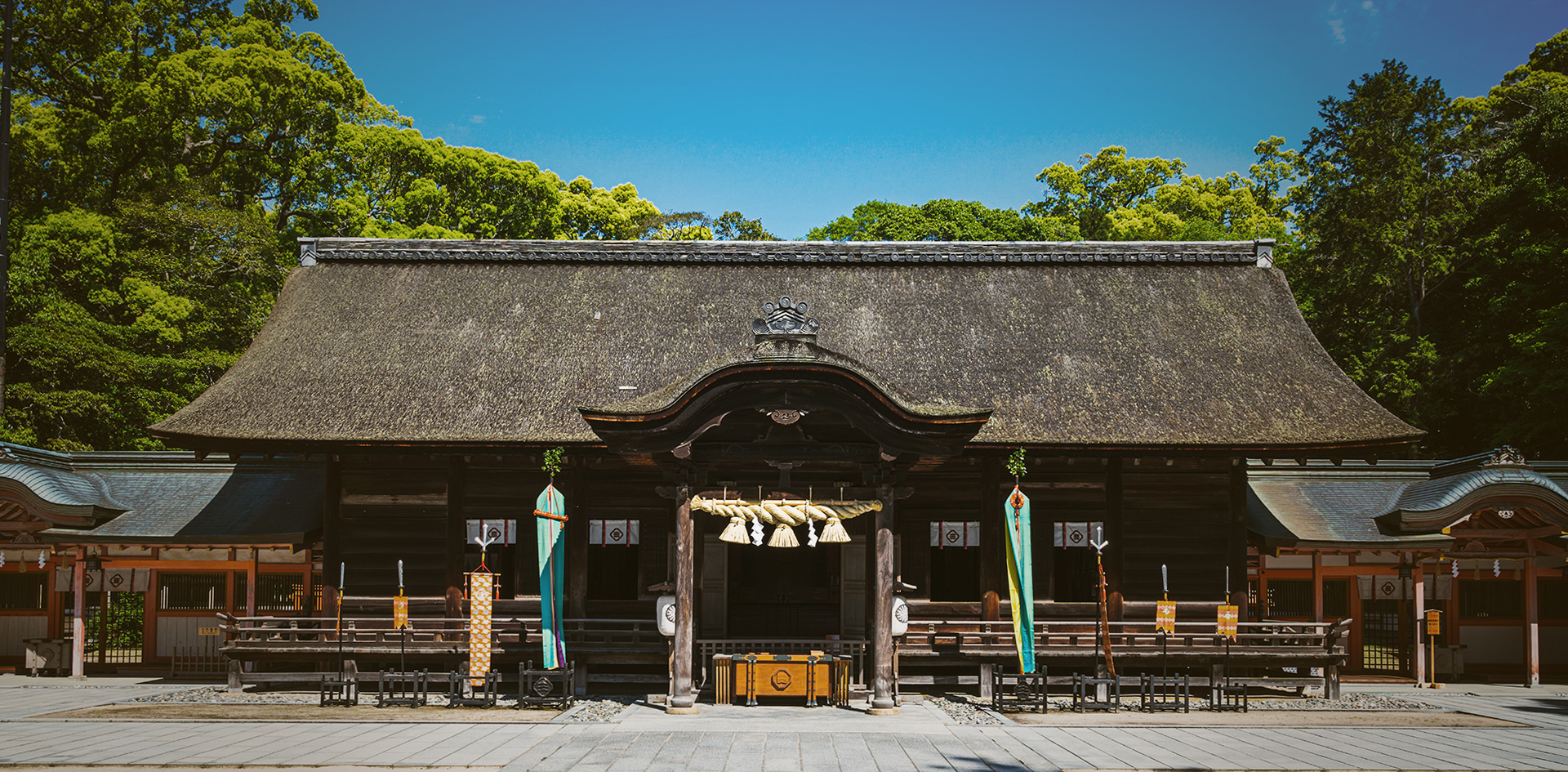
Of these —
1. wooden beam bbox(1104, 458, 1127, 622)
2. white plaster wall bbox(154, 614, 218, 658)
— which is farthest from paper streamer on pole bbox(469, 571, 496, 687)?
wooden beam bbox(1104, 458, 1127, 622)

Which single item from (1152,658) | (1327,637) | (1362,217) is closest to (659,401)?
(1152,658)

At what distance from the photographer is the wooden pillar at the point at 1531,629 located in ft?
62.3

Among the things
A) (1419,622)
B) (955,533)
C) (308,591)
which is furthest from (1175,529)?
(308,591)

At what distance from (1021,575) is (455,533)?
34.6 feet

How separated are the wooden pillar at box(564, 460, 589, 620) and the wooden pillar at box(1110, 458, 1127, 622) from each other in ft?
29.5

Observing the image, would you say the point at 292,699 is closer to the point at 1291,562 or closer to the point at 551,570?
the point at 551,570

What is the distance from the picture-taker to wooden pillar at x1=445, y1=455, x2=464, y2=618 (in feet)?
59.3


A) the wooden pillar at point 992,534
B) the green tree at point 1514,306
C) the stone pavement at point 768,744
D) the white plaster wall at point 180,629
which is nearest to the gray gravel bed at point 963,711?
the stone pavement at point 768,744

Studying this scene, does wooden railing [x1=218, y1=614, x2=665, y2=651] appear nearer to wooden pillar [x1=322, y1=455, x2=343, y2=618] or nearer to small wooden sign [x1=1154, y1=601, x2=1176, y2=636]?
wooden pillar [x1=322, y1=455, x2=343, y2=618]

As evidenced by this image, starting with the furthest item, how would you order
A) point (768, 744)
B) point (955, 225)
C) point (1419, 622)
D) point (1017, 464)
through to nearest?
point (955, 225) → point (1419, 622) → point (1017, 464) → point (768, 744)

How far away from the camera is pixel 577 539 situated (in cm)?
1805

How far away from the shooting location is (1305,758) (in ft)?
39.0

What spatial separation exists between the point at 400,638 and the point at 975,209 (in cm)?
3828

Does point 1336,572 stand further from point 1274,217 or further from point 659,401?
point 1274,217
